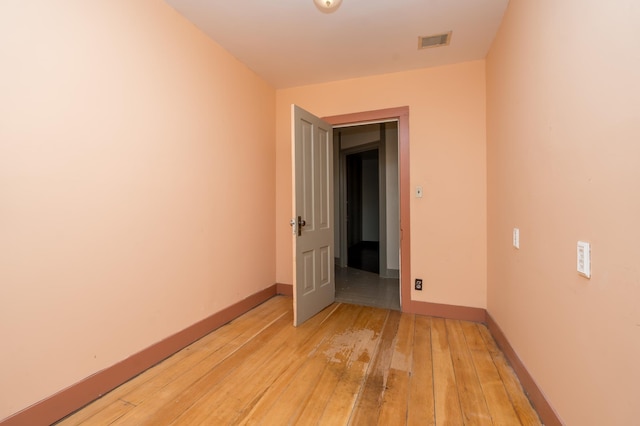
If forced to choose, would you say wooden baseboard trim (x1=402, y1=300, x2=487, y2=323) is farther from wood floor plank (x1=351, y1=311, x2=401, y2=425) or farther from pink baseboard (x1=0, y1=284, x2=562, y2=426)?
wood floor plank (x1=351, y1=311, x2=401, y2=425)

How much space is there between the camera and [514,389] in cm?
171

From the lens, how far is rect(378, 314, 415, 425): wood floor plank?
1.51 meters

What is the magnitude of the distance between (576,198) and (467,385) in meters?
1.27

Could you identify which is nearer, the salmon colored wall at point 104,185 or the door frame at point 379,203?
the salmon colored wall at point 104,185

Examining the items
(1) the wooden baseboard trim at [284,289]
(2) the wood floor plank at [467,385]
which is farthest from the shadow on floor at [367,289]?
(2) the wood floor plank at [467,385]

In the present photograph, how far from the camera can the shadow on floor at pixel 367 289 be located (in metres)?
3.29

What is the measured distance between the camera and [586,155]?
1.11 meters

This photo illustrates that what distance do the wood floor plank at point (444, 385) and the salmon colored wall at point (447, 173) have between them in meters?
0.61

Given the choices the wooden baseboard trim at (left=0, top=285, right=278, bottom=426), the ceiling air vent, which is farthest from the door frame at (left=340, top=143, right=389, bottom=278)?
the wooden baseboard trim at (left=0, top=285, right=278, bottom=426)

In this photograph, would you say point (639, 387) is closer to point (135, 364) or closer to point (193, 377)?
point (193, 377)

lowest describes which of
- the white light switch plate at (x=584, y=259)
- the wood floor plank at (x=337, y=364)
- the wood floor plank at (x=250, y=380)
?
the wood floor plank at (x=337, y=364)

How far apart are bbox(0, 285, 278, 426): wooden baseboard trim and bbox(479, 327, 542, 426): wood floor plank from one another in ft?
7.30

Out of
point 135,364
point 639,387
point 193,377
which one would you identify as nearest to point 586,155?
point 639,387

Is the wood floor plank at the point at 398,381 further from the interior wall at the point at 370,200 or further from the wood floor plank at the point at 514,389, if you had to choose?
the interior wall at the point at 370,200
